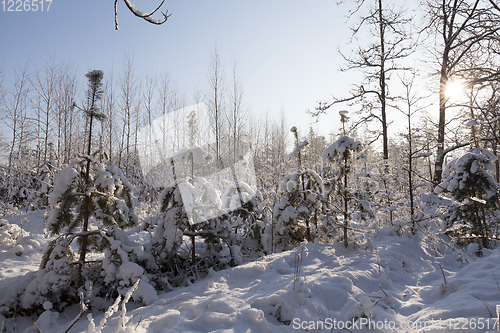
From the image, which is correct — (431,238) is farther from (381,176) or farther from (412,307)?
(412,307)

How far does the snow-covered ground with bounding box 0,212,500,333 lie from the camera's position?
6.58 feet

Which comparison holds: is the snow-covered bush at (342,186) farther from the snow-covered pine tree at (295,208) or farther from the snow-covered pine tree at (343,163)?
the snow-covered pine tree at (295,208)

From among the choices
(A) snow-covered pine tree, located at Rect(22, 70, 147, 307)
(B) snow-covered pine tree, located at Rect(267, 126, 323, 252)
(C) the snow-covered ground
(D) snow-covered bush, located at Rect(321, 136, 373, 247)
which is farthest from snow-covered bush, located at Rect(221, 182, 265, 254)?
(A) snow-covered pine tree, located at Rect(22, 70, 147, 307)

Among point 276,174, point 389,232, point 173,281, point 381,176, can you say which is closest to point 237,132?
point 276,174

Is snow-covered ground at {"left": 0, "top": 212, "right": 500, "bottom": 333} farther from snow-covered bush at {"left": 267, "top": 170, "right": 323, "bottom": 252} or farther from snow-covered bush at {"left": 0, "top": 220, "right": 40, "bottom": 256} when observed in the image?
snow-covered bush at {"left": 267, "top": 170, "right": 323, "bottom": 252}

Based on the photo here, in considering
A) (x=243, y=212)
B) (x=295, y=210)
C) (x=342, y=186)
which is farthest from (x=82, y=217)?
(x=342, y=186)

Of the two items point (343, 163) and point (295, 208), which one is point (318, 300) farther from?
point (343, 163)

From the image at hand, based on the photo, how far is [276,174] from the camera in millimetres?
13555

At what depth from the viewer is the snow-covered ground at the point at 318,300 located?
2006 millimetres

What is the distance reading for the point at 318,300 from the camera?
2.49m

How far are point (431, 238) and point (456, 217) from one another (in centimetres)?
91

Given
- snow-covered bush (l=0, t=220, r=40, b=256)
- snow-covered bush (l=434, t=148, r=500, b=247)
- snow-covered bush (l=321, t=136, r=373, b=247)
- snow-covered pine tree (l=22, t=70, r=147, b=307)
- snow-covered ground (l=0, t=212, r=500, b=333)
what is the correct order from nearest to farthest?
1. snow-covered ground (l=0, t=212, r=500, b=333)
2. snow-covered pine tree (l=22, t=70, r=147, b=307)
3. snow-covered bush (l=0, t=220, r=40, b=256)
4. snow-covered bush (l=321, t=136, r=373, b=247)
5. snow-covered bush (l=434, t=148, r=500, b=247)

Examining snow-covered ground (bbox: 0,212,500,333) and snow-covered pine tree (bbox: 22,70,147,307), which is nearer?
snow-covered ground (bbox: 0,212,500,333)

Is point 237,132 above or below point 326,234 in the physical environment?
above
